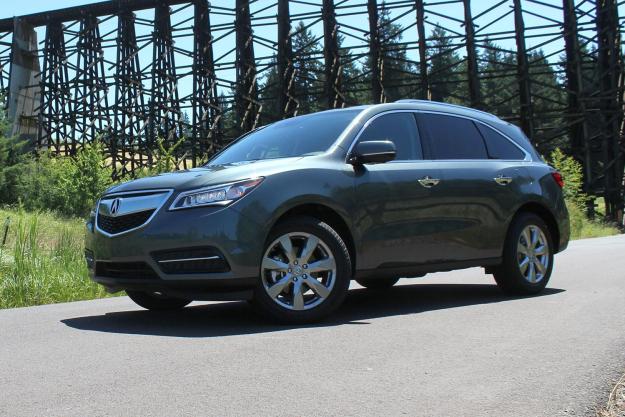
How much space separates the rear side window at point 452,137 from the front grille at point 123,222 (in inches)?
103

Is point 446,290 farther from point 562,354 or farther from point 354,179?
point 562,354

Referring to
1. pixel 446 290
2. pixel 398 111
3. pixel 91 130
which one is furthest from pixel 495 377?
pixel 91 130

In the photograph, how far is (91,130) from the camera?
96.9 feet

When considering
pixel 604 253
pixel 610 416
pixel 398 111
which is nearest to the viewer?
pixel 610 416

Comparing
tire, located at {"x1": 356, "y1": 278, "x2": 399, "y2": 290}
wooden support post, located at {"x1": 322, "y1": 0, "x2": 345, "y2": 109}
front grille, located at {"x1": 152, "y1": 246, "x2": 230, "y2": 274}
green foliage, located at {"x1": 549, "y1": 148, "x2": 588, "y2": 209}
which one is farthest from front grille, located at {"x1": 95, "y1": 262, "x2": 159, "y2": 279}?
wooden support post, located at {"x1": 322, "y1": 0, "x2": 345, "y2": 109}

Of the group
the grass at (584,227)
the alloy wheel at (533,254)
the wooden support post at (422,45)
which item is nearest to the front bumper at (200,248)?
the alloy wheel at (533,254)

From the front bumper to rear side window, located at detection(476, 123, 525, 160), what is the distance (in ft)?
9.82

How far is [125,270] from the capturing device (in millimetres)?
5605

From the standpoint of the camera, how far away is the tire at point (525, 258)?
23.6 ft

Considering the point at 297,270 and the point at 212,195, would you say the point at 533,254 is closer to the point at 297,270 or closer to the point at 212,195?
the point at 297,270

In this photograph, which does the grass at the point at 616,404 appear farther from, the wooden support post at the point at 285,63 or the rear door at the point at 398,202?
the wooden support post at the point at 285,63

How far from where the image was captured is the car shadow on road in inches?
219

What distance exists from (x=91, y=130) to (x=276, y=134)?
2425 centimetres

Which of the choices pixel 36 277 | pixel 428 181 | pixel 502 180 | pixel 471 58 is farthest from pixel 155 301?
pixel 471 58
